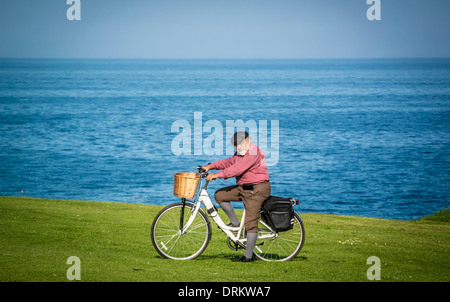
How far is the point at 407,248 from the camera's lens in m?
11.1

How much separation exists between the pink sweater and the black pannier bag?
43 centimetres

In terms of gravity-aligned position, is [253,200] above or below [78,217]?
above

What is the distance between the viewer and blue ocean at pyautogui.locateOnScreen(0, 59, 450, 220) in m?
41.9

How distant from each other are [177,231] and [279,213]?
1779 mm

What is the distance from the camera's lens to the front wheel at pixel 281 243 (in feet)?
30.9

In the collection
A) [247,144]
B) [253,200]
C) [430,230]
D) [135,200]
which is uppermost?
[247,144]

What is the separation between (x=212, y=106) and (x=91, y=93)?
162 feet

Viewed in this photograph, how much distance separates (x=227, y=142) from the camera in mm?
64875

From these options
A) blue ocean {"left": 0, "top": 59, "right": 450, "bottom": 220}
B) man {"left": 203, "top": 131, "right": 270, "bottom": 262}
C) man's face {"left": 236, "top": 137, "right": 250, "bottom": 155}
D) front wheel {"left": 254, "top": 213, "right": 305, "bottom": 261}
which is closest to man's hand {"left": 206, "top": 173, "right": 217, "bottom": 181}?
man {"left": 203, "top": 131, "right": 270, "bottom": 262}

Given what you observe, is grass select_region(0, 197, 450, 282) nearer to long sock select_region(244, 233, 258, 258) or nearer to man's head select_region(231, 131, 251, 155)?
long sock select_region(244, 233, 258, 258)

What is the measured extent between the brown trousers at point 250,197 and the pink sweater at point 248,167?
0.13 metres

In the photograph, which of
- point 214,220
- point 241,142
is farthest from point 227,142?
point 241,142
